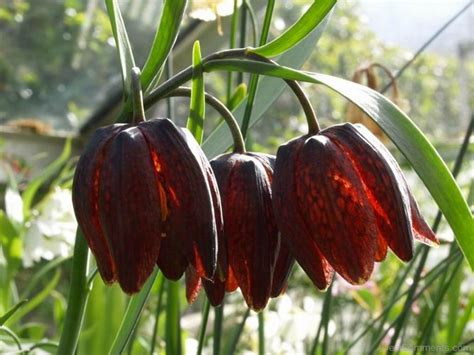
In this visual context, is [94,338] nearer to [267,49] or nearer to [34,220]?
[34,220]

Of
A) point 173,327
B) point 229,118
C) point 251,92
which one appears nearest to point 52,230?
point 173,327

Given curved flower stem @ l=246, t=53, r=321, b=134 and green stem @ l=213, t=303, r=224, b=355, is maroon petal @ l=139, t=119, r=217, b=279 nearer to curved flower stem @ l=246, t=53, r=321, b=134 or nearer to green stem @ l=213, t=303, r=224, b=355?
curved flower stem @ l=246, t=53, r=321, b=134

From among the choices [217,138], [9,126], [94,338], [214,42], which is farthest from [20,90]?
[217,138]

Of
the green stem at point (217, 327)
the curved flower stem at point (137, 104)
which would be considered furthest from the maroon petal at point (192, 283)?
the green stem at point (217, 327)

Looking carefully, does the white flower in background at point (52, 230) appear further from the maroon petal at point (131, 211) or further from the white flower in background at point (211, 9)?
the maroon petal at point (131, 211)

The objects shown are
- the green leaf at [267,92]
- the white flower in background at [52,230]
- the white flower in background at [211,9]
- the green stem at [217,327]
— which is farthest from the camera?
the white flower in background at [52,230]

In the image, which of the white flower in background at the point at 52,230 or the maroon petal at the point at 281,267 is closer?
the maroon petal at the point at 281,267

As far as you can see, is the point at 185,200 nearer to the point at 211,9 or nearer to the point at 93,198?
the point at 93,198

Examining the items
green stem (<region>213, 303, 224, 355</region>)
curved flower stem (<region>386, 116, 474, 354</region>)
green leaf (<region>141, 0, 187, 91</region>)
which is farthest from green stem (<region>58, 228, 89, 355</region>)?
curved flower stem (<region>386, 116, 474, 354</region>)
